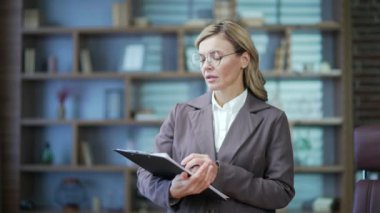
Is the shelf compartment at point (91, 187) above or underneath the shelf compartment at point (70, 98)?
underneath

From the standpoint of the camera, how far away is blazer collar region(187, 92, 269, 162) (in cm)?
196

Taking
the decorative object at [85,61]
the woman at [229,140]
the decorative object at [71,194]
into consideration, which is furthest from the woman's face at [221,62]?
the decorative object at [71,194]

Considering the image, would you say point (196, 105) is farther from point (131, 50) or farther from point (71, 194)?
point (71, 194)

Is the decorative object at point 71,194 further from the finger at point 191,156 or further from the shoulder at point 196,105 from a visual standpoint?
the finger at point 191,156

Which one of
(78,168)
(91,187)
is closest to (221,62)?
(78,168)

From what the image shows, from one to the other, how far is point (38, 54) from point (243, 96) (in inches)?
143

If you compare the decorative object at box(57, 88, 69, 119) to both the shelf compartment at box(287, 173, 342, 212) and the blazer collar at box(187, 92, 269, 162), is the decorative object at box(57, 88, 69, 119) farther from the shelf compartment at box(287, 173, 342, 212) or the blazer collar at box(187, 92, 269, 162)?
the blazer collar at box(187, 92, 269, 162)

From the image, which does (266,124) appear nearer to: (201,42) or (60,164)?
(201,42)

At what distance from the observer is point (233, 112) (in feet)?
6.68

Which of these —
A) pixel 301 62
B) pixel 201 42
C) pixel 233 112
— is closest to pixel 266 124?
pixel 233 112

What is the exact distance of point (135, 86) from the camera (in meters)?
5.25

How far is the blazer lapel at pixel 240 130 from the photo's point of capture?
1.96 meters

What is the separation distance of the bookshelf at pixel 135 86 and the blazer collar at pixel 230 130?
2952 millimetres

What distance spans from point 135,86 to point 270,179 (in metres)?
3.42
